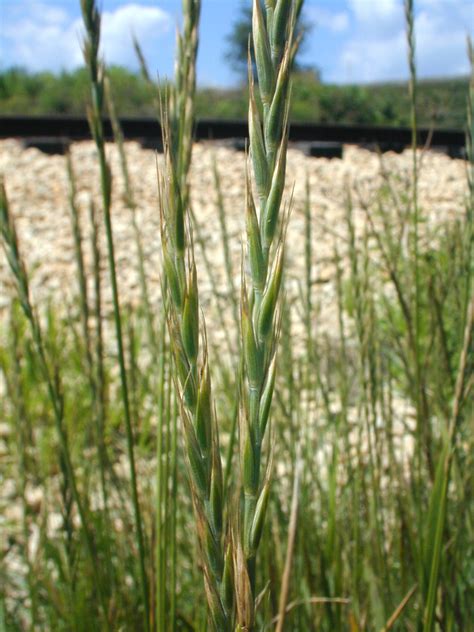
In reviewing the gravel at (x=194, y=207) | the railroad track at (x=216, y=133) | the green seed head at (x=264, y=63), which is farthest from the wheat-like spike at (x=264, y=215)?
the railroad track at (x=216, y=133)

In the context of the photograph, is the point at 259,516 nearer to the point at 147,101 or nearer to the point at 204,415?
the point at 204,415

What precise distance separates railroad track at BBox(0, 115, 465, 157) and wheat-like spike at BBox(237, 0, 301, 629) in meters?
7.02

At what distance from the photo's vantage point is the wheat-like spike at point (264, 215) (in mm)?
409

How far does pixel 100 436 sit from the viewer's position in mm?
1043

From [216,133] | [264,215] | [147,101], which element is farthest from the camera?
[147,101]

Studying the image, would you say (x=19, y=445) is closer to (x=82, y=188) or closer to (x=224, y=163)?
(x=82, y=188)

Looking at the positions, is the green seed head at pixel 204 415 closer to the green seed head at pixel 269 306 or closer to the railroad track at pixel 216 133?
the green seed head at pixel 269 306

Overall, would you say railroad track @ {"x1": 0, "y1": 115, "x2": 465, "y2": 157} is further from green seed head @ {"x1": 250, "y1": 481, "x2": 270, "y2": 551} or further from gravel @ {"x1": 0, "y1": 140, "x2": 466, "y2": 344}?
green seed head @ {"x1": 250, "y1": 481, "x2": 270, "y2": 551}

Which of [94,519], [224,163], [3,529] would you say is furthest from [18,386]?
[224,163]

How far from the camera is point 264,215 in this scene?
0.40 m

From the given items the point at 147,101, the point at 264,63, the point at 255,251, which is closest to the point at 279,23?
the point at 264,63

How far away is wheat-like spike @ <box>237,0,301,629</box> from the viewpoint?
0.41 meters

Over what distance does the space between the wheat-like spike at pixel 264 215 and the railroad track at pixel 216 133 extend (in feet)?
23.0

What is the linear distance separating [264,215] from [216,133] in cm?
782
